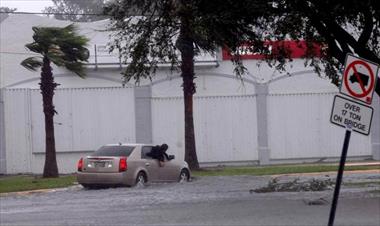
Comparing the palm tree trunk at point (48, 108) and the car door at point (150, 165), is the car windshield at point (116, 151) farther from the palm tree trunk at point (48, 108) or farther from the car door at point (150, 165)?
the palm tree trunk at point (48, 108)

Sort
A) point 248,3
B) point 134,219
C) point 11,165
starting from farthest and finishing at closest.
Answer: point 11,165, point 248,3, point 134,219

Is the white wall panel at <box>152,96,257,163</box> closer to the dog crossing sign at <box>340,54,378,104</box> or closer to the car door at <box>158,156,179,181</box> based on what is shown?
the car door at <box>158,156,179,181</box>

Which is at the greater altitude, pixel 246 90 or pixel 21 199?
pixel 246 90

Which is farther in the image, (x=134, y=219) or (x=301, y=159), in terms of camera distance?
(x=301, y=159)

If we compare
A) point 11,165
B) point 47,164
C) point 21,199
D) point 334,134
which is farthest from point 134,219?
point 334,134

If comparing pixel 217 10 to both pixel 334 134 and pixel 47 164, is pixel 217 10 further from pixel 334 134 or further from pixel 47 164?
pixel 334 134

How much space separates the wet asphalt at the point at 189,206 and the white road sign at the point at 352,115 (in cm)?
439

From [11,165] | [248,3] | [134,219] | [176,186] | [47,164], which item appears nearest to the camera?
[134,219]

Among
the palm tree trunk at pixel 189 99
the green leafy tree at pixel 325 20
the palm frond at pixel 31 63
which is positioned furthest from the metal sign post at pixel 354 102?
the palm frond at pixel 31 63

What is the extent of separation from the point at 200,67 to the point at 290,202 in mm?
20892

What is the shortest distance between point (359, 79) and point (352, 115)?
478mm

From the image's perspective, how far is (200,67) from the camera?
38.3 m

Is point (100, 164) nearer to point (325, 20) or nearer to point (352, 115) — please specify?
point (325, 20)

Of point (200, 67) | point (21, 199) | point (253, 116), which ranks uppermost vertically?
point (200, 67)
